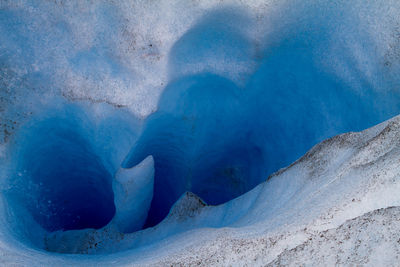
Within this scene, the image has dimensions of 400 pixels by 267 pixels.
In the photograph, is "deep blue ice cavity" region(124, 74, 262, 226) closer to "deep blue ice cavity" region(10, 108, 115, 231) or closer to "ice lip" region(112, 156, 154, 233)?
"ice lip" region(112, 156, 154, 233)

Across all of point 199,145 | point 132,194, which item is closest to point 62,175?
point 132,194

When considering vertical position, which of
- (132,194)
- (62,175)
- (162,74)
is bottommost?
(62,175)

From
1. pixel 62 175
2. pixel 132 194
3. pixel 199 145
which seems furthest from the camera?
pixel 199 145

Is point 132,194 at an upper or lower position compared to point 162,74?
lower

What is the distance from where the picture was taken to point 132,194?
2.46 meters

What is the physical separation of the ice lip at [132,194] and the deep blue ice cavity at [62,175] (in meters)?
0.33

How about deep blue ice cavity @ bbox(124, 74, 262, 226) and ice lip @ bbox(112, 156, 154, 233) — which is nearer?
ice lip @ bbox(112, 156, 154, 233)

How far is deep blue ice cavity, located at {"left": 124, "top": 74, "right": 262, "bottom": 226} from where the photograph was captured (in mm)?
2668

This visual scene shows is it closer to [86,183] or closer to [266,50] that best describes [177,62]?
[266,50]

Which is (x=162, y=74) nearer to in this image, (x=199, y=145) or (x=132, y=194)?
(x=199, y=145)

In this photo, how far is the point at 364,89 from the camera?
239 centimetres

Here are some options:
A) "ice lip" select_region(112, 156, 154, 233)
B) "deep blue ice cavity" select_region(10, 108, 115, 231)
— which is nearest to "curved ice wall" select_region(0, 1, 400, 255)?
"deep blue ice cavity" select_region(10, 108, 115, 231)

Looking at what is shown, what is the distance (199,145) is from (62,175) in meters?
1.25

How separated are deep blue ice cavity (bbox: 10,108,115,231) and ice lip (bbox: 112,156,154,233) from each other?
33 centimetres
